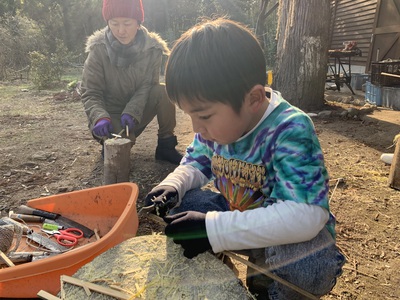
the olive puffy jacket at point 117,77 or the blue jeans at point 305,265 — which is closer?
the blue jeans at point 305,265

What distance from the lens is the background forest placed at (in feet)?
43.9

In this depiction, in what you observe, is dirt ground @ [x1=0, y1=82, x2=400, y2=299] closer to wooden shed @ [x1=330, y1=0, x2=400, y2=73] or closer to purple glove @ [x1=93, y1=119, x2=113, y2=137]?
purple glove @ [x1=93, y1=119, x2=113, y2=137]

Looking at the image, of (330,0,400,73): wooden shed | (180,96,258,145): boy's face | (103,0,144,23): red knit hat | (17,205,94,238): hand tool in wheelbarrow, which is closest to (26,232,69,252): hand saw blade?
(17,205,94,238): hand tool in wheelbarrow

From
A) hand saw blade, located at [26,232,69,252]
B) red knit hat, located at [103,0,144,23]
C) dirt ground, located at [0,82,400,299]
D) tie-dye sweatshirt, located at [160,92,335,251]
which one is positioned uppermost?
red knit hat, located at [103,0,144,23]

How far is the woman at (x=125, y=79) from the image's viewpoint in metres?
2.98

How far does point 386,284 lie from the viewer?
5.87 ft

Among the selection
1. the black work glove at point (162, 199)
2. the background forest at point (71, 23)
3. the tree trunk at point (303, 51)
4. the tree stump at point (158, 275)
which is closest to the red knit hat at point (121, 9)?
the black work glove at point (162, 199)

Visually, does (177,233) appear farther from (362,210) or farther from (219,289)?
(362,210)

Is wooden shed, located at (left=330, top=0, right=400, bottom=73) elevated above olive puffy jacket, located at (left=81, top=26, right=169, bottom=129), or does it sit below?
above

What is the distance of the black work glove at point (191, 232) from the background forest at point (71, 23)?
459 inches

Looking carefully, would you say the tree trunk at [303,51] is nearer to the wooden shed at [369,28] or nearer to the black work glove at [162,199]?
the wooden shed at [369,28]

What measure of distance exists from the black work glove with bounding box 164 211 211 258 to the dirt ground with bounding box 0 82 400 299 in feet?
2.65

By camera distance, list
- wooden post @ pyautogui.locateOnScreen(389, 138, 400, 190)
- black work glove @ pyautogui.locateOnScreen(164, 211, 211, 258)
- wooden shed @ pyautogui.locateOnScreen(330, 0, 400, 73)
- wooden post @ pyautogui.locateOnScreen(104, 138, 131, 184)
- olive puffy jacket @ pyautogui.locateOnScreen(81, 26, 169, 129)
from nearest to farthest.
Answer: black work glove @ pyautogui.locateOnScreen(164, 211, 211, 258)
wooden post @ pyautogui.locateOnScreen(104, 138, 131, 184)
wooden post @ pyautogui.locateOnScreen(389, 138, 400, 190)
olive puffy jacket @ pyautogui.locateOnScreen(81, 26, 169, 129)
wooden shed @ pyautogui.locateOnScreen(330, 0, 400, 73)

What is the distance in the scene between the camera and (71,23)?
19172mm
